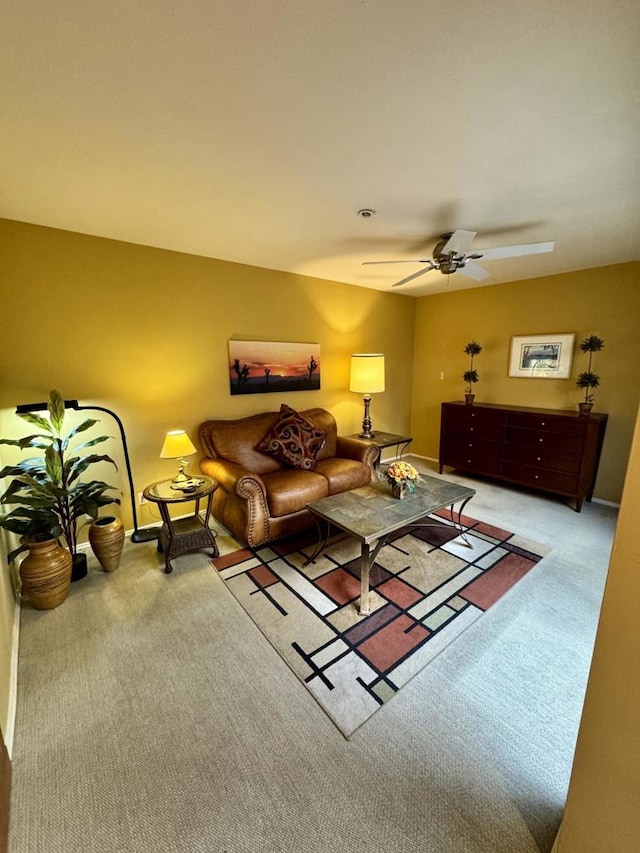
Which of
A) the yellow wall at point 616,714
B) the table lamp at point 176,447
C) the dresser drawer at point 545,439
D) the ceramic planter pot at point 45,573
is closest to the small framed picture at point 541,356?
the dresser drawer at point 545,439

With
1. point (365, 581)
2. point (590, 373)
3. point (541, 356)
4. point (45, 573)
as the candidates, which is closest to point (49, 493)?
point (45, 573)

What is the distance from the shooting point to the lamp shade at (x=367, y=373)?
3.90 m

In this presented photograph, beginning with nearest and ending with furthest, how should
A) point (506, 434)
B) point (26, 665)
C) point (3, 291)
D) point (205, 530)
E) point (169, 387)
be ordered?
point (26, 665) < point (3, 291) < point (205, 530) < point (169, 387) < point (506, 434)

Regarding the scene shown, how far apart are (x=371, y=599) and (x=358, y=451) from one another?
1.65 m

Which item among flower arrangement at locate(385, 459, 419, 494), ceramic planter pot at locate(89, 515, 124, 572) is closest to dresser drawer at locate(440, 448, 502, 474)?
flower arrangement at locate(385, 459, 419, 494)

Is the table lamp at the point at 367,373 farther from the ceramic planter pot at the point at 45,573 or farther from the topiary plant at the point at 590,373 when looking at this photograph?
the ceramic planter pot at the point at 45,573

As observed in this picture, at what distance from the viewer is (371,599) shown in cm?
211

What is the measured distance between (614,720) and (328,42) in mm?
2019

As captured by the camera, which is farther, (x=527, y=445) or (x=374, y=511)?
(x=527, y=445)

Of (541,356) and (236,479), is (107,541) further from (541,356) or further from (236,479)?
(541,356)

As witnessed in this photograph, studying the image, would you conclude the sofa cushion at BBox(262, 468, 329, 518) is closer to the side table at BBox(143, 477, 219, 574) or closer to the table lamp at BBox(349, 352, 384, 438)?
the side table at BBox(143, 477, 219, 574)

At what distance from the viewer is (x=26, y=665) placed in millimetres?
1689

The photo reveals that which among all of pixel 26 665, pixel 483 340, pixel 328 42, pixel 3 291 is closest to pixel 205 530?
pixel 26 665

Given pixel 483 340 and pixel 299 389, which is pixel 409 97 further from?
pixel 483 340
